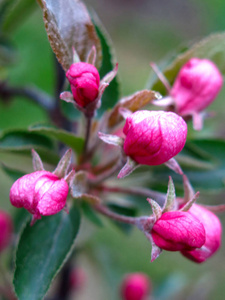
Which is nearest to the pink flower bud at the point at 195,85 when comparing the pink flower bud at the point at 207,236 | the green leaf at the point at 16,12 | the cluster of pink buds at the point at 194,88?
the cluster of pink buds at the point at 194,88

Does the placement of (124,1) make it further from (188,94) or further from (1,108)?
(188,94)

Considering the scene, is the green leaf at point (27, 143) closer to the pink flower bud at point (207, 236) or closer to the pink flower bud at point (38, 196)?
the pink flower bud at point (38, 196)

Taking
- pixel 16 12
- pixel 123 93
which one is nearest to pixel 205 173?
pixel 16 12

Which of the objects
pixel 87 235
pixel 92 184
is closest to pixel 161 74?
pixel 92 184

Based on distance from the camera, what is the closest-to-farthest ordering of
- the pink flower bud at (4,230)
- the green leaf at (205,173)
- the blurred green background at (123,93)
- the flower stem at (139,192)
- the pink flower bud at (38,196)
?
the pink flower bud at (38,196)
the flower stem at (139,192)
the green leaf at (205,173)
the pink flower bud at (4,230)
the blurred green background at (123,93)

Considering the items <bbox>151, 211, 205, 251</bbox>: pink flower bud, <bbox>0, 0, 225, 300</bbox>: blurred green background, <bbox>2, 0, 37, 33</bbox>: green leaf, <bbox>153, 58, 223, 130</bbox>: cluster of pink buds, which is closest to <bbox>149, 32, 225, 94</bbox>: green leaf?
<bbox>153, 58, 223, 130</bbox>: cluster of pink buds

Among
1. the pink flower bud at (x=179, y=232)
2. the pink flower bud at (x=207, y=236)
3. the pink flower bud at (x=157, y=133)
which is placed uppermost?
the pink flower bud at (x=157, y=133)

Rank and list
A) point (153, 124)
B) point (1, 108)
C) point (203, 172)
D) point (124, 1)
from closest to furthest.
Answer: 1. point (153, 124)
2. point (203, 172)
3. point (1, 108)
4. point (124, 1)
